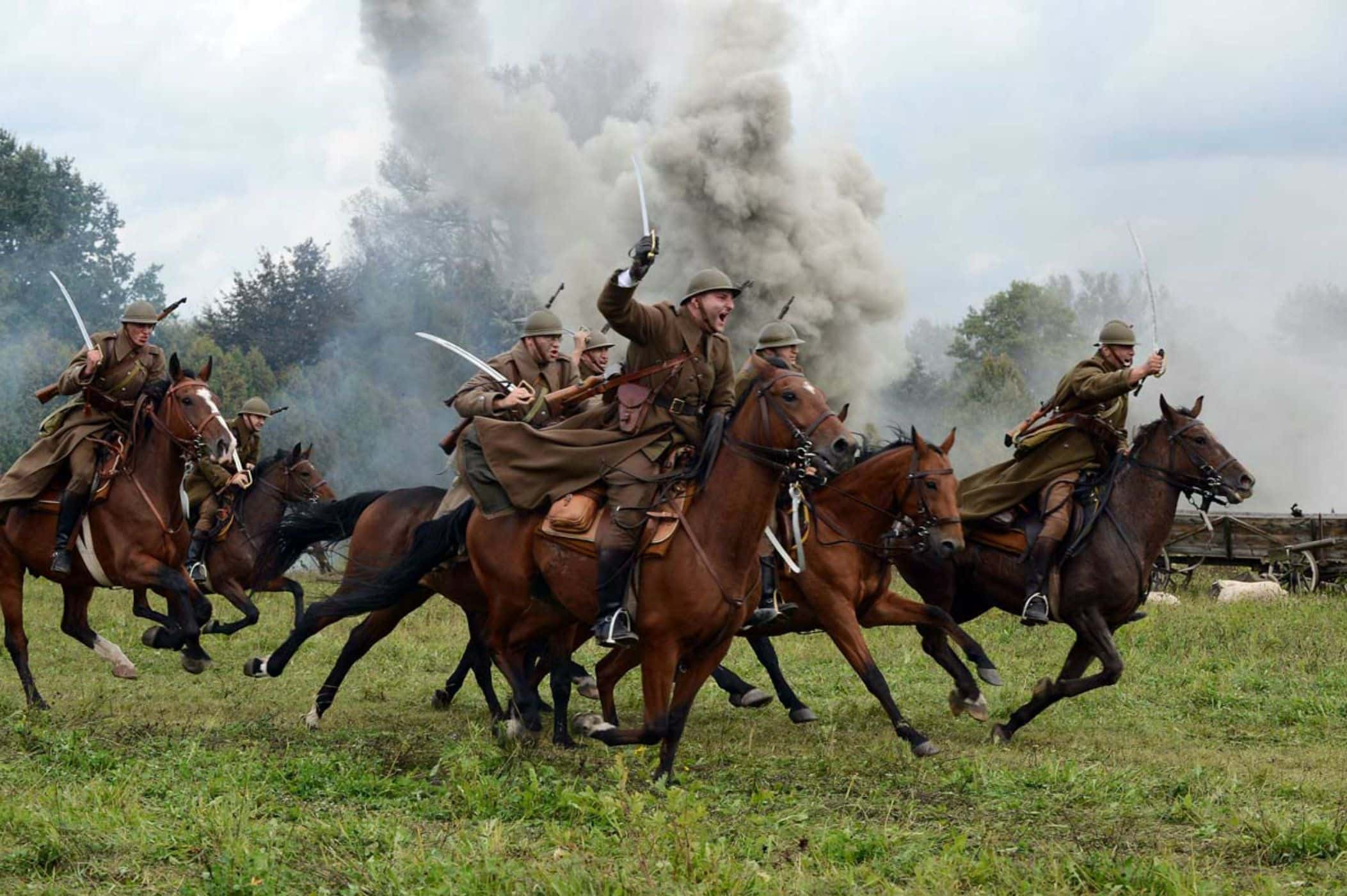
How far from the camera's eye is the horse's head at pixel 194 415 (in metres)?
11.4

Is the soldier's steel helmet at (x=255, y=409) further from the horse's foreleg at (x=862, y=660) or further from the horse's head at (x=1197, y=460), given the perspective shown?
the horse's head at (x=1197, y=460)

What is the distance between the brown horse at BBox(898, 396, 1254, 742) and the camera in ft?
36.8

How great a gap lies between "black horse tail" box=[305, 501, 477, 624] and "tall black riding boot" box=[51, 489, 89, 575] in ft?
8.28

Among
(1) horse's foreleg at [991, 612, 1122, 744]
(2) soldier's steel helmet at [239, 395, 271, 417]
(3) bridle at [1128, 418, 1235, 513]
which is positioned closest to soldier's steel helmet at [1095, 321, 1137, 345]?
(3) bridle at [1128, 418, 1235, 513]

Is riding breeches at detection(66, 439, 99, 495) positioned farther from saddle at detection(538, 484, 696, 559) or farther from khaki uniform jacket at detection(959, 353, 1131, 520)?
khaki uniform jacket at detection(959, 353, 1131, 520)

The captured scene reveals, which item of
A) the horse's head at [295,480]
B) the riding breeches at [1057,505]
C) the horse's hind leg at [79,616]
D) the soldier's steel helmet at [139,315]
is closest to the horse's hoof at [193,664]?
the horse's hind leg at [79,616]

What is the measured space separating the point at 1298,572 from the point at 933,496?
1114 cm

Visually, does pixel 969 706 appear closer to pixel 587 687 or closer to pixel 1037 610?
pixel 1037 610

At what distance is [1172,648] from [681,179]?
83.3 feet

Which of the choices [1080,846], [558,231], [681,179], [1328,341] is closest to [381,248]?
[558,231]

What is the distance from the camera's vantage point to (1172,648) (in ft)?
50.5

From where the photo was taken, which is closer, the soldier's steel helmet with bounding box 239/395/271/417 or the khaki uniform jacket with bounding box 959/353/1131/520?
the khaki uniform jacket with bounding box 959/353/1131/520

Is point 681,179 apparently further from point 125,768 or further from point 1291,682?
point 125,768

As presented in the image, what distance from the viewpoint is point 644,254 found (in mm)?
7984
